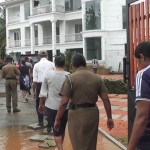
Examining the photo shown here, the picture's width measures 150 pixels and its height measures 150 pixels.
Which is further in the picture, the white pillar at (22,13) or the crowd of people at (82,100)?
the white pillar at (22,13)

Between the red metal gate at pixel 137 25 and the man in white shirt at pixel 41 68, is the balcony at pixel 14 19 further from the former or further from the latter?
the red metal gate at pixel 137 25

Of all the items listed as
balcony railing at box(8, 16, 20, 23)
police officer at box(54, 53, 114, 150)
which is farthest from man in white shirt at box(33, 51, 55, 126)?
balcony railing at box(8, 16, 20, 23)

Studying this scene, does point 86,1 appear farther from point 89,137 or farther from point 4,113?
point 89,137

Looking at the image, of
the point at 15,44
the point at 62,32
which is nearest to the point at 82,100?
the point at 62,32

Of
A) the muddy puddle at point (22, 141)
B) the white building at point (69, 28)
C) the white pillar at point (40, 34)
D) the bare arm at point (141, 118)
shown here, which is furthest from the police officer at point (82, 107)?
Result: the white pillar at point (40, 34)

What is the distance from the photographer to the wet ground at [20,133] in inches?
274

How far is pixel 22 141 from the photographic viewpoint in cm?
747

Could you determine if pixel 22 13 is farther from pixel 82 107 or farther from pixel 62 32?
pixel 82 107

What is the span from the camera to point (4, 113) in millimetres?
11156

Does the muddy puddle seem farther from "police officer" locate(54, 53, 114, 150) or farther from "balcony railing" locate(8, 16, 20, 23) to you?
"balcony railing" locate(8, 16, 20, 23)

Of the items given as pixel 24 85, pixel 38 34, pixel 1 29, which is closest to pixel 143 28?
pixel 24 85

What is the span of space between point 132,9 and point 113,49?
83.3ft

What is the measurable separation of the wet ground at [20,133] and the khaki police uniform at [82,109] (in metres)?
1.91

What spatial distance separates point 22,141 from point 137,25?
3483mm
